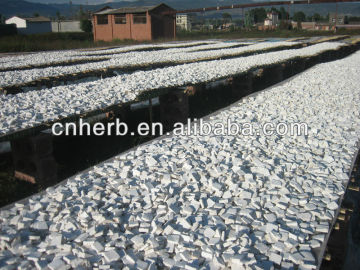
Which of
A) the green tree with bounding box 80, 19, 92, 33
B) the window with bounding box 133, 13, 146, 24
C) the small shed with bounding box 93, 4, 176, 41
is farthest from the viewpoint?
the green tree with bounding box 80, 19, 92, 33

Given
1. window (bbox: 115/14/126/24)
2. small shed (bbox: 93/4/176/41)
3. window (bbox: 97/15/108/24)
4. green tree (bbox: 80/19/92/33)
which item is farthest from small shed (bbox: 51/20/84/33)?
window (bbox: 115/14/126/24)

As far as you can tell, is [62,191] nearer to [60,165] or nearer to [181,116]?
[60,165]

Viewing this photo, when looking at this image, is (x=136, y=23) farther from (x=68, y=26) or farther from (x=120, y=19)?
(x=68, y=26)

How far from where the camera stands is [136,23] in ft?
99.5

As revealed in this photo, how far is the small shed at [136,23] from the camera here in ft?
97.6

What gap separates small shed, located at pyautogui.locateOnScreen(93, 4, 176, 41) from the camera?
29.8 meters

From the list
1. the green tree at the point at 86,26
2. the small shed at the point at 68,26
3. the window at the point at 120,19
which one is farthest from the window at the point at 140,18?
the small shed at the point at 68,26

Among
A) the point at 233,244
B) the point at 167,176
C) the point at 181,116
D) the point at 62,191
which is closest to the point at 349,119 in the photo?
the point at 181,116

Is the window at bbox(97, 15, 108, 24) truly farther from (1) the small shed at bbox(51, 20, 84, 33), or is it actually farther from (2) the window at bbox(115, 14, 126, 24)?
(1) the small shed at bbox(51, 20, 84, 33)

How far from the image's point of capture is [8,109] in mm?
5469

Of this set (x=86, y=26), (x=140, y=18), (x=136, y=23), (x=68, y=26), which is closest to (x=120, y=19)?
(x=136, y=23)

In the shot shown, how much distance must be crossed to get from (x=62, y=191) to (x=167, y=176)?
1027 mm

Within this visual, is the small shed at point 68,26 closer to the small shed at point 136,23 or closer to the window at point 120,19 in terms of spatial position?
the small shed at point 136,23

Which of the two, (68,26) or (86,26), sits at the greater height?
(68,26)
